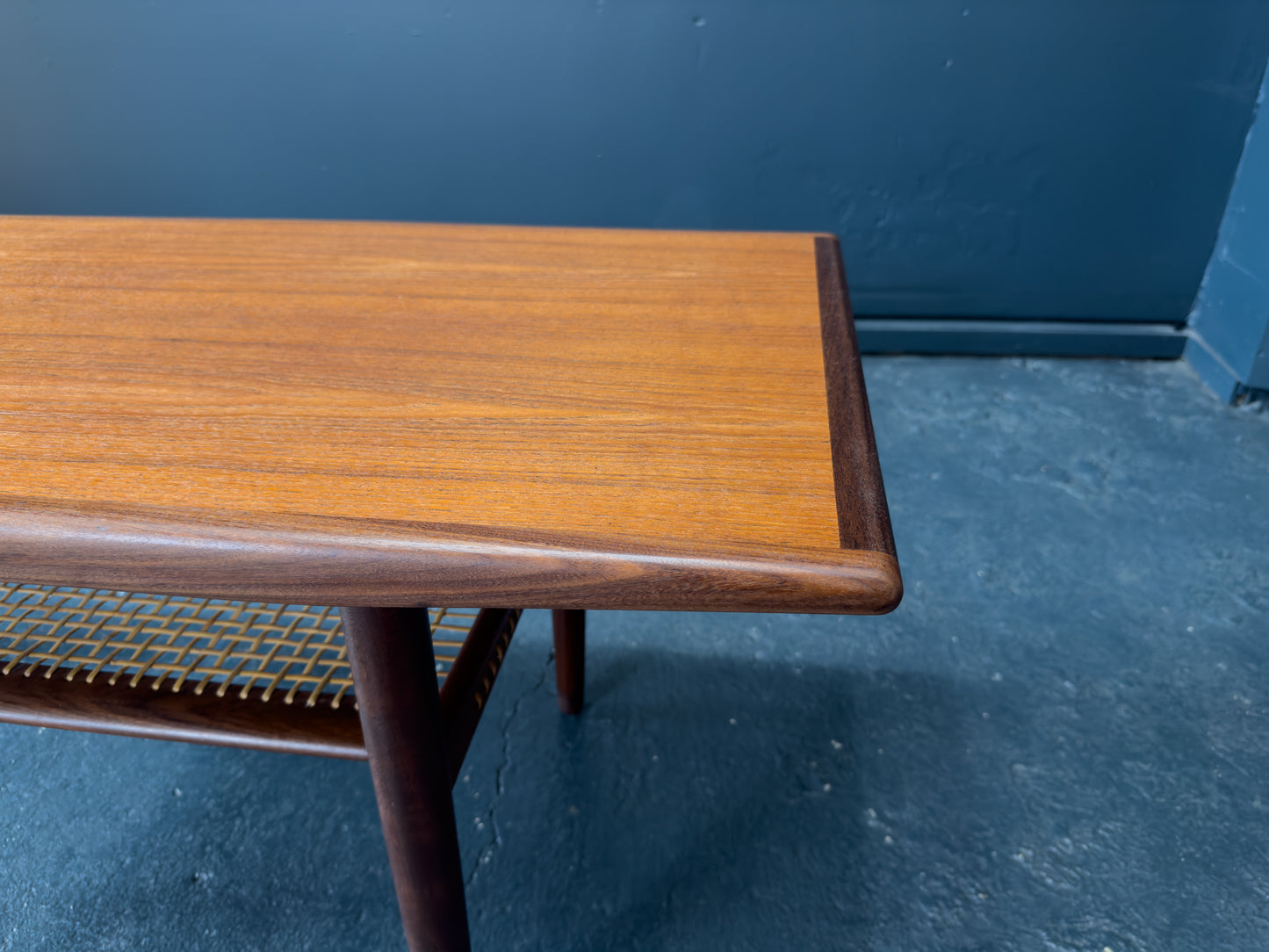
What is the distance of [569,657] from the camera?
122cm

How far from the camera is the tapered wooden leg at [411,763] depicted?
2.08ft

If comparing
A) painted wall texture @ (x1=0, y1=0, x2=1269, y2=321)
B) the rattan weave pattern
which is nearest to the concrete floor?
the rattan weave pattern

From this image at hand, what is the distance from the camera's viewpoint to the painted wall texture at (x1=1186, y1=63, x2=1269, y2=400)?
2070 millimetres

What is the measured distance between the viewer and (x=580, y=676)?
1258 millimetres

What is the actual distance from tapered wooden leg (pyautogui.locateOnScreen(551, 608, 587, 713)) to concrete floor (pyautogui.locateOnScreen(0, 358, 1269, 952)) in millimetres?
37

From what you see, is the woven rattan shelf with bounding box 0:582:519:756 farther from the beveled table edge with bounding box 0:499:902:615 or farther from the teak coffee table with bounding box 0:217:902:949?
the beveled table edge with bounding box 0:499:902:615

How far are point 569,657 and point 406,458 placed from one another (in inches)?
26.9

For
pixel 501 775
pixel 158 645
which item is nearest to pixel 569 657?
pixel 501 775

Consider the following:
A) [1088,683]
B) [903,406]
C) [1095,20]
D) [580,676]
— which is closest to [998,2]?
[1095,20]

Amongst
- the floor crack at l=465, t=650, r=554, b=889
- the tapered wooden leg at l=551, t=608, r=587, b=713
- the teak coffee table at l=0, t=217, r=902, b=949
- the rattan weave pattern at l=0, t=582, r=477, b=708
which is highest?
the teak coffee table at l=0, t=217, r=902, b=949

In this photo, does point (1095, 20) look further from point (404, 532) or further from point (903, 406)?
point (404, 532)

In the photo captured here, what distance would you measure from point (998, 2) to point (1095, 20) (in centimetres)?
24

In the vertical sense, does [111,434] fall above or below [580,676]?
above

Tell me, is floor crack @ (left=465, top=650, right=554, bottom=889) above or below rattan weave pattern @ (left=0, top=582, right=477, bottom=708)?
below
